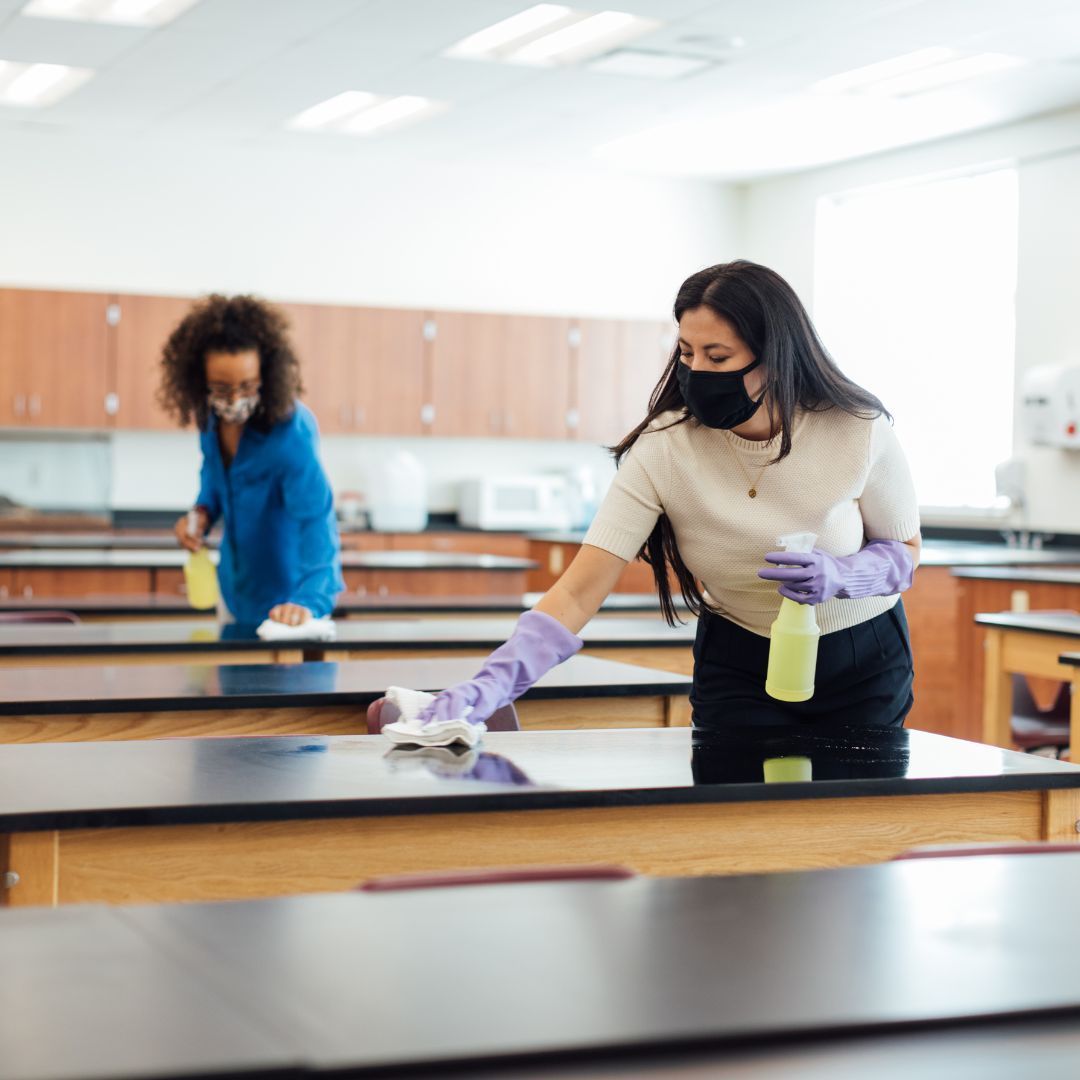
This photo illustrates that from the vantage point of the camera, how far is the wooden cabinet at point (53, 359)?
794cm

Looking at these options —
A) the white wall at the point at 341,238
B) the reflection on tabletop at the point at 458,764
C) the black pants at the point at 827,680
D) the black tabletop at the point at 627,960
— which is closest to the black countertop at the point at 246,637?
the black pants at the point at 827,680

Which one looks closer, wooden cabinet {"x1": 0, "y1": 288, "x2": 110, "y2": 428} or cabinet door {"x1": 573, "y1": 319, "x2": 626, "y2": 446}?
wooden cabinet {"x1": 0, "y1": 288, "x2": 110, "y2": 428}

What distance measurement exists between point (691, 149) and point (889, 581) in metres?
6.38

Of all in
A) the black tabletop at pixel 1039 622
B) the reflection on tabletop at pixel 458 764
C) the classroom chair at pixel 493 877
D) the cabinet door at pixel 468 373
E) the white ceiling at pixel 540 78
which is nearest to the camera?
the classroom chair at pixel 493 877

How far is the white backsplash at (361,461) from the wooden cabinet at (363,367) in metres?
0.31

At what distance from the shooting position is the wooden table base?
5.85ft

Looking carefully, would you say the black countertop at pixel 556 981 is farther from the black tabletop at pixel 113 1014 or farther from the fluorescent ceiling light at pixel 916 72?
the fluorescent ceiling light at pixel 916 72

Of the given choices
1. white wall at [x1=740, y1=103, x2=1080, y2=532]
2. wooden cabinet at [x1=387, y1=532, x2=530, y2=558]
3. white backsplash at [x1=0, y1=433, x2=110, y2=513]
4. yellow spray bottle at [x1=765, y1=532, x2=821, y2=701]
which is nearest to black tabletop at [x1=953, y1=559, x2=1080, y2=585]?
white wall at [x1=740, y1=103, x2=1080, y2=532]

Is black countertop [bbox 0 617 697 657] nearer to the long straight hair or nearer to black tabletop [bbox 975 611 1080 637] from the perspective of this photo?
black tabletop [bbox 975 611 1080 637]

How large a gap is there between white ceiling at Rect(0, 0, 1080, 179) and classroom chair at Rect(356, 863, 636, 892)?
4.68 m

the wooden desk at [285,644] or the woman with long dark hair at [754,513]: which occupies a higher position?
the woman with long dark hair at [754,513]

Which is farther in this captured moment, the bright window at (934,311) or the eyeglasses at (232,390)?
the bright window at (934,311)

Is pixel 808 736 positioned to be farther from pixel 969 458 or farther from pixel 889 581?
pixel 969 458

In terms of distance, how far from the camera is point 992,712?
15.7 feet
